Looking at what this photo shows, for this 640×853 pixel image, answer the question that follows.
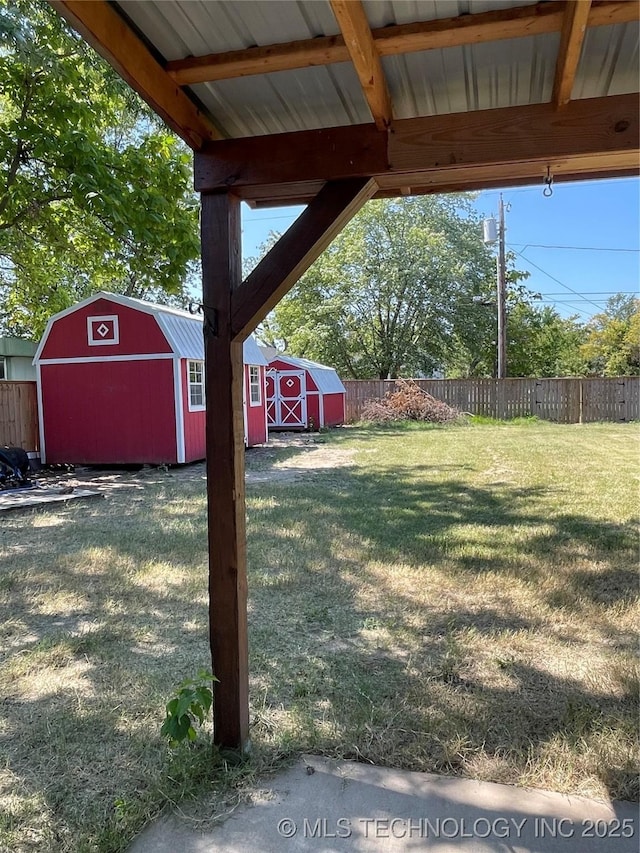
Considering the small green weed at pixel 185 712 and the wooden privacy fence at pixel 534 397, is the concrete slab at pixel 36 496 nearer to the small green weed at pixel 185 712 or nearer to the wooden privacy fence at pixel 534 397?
the small green weed at pixel 185 712

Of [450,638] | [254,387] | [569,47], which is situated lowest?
[450,638]

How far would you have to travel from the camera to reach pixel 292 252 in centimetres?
187

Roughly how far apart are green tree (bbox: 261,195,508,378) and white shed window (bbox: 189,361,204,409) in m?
13.0

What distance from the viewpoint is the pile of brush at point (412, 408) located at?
1684 centimetres

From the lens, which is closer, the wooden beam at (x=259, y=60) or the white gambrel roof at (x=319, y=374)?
the wooden beam at (x=259, y=60)

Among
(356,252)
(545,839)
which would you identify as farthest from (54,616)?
(356,252)

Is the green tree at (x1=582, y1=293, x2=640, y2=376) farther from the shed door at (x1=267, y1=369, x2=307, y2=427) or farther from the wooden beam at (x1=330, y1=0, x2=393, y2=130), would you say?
the wooden beam at (x1=330, y1=0, x2=393, y2=130)

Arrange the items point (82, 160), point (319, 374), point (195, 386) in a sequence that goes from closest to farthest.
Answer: point (82, 160)
point (195, 386)
point (319, 374)

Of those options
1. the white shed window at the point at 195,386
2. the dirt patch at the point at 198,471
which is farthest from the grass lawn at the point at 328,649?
the white shed window at the point at 195,386

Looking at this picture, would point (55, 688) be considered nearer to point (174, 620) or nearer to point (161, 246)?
point (174, 620)

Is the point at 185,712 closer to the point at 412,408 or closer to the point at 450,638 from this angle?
the point at 450,638

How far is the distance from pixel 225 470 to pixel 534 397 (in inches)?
649

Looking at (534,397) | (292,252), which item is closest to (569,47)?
(292,252)

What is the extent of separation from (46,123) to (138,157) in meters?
1.07
